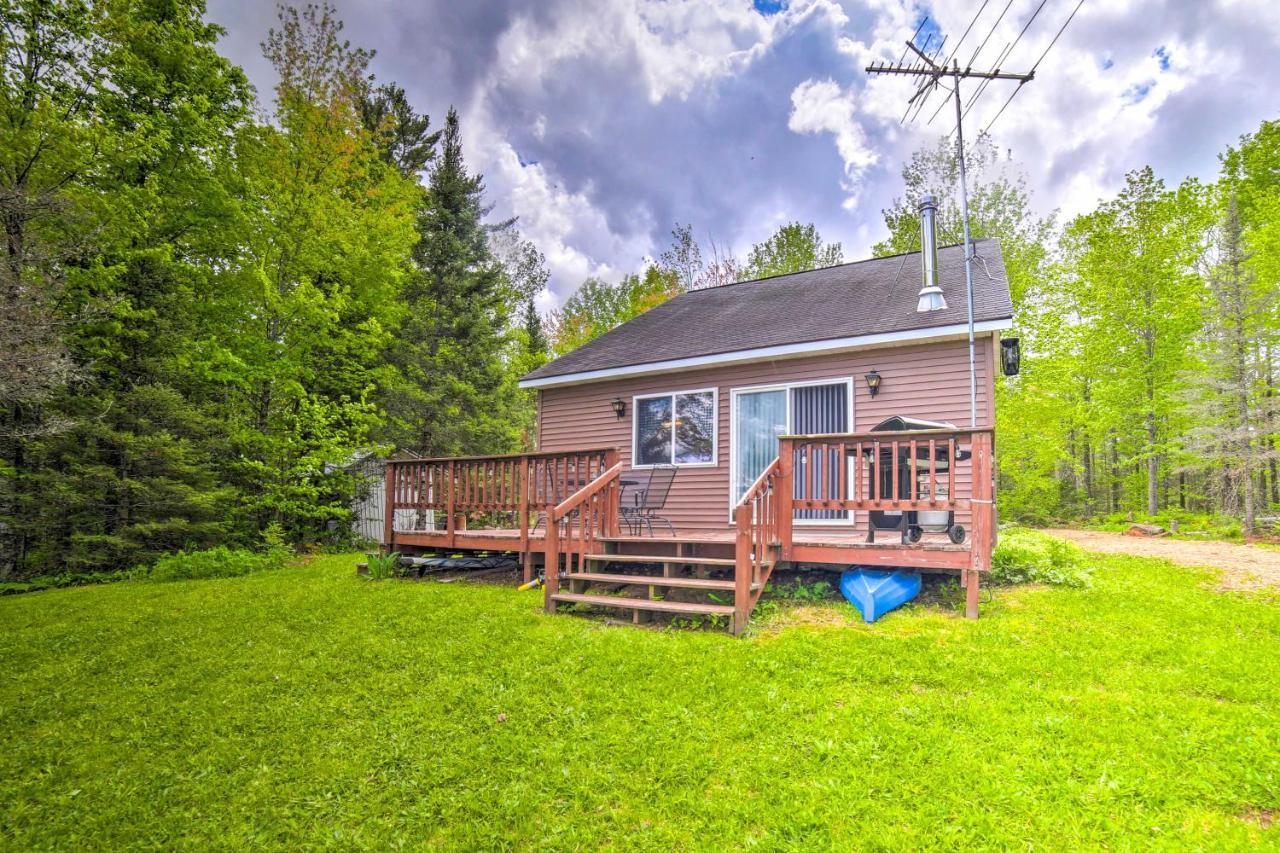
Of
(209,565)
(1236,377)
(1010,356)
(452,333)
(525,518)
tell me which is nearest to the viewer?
(525,518)

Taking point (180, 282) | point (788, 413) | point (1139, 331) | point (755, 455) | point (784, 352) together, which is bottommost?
point (755, 455)

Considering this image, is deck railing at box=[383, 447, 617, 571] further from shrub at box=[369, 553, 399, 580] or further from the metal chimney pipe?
the metal chimney pipe

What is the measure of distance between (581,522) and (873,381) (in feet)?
12.0

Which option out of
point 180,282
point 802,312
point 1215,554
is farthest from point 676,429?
point 180,282

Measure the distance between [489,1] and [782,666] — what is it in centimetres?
1258

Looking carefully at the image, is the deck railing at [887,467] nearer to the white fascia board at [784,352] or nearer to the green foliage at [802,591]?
the green foliage at [802,591]

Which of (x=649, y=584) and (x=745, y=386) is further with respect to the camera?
(x=745, y=386)

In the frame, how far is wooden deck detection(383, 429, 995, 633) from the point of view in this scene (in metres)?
4.46

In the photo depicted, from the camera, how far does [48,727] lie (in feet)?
9.96

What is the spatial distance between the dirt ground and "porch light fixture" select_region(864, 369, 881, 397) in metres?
3.67

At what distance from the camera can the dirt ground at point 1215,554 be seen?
5.93m

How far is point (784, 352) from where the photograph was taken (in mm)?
7000

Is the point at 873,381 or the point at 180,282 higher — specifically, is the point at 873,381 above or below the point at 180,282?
below

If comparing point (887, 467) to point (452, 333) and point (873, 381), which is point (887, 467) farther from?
point (452, 333)
